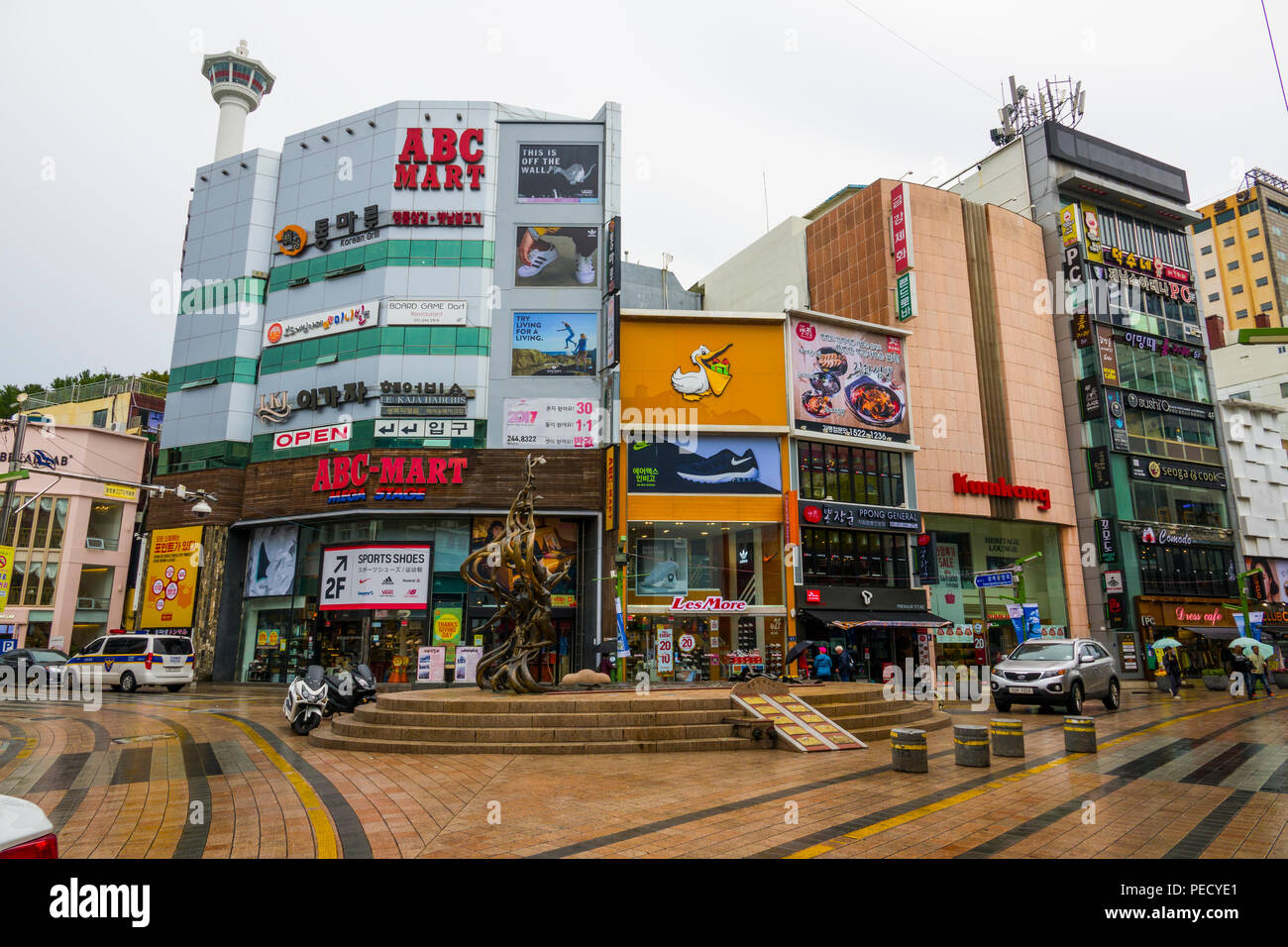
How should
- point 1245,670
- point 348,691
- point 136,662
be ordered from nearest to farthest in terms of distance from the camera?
1. point 348,691
2. point 136,662
3. point 1245,670

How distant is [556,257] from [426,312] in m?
6.15

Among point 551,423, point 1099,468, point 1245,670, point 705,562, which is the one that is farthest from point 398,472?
point 1099,468

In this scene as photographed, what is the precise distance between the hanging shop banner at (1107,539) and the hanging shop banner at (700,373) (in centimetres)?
1957

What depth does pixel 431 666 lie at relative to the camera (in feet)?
91.4

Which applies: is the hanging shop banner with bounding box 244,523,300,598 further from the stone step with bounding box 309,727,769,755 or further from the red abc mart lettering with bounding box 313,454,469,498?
the stone step with bounding box 309,727,769,755

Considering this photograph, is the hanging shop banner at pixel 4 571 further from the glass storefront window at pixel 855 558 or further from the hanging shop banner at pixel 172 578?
the glass storefront window at pixel 855 558

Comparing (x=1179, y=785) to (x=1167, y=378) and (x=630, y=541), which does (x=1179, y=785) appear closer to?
(x=630, y=541)

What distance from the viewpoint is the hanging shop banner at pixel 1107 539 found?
3891 centimetres

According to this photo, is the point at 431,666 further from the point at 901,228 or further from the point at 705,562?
the point at 901,228

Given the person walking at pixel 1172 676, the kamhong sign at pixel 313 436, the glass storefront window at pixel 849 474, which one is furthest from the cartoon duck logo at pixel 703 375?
the person walking at pixel 1172 676

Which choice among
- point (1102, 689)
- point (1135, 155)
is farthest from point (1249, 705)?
point (1135, 155)

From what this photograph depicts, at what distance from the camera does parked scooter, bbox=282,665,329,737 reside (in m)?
14.1

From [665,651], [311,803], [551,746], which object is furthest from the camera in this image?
[665,651]
